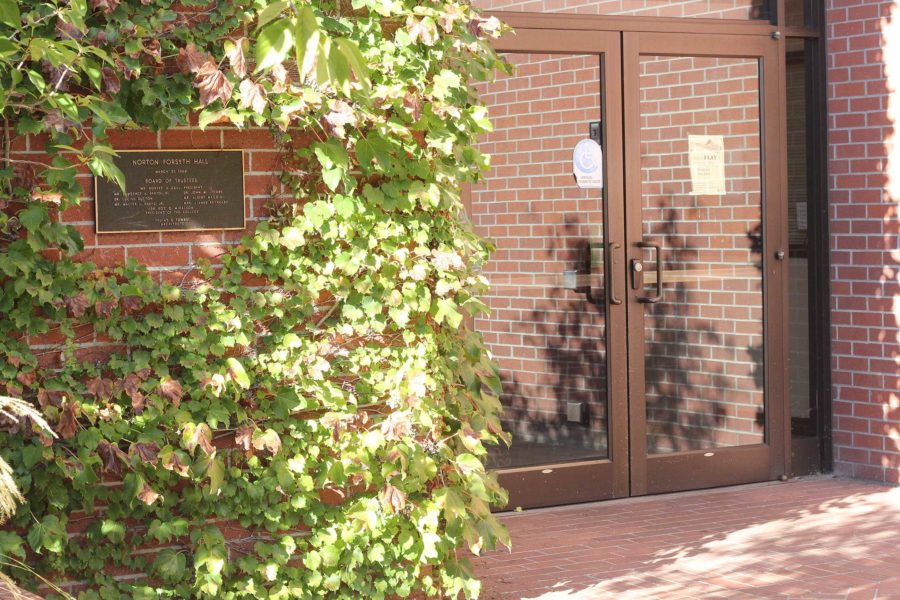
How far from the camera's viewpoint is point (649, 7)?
256 inches

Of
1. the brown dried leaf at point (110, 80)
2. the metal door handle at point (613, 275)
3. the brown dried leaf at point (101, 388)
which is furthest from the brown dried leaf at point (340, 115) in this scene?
the metal door handle at point (613, 275)

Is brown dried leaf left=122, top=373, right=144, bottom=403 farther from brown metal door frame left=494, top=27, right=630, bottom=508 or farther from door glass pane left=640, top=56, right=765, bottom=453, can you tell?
door glass pane left=640, top=56, right=765, bottom=453

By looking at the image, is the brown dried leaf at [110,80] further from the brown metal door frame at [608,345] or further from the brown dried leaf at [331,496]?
the brown metal door frame at [608,345]

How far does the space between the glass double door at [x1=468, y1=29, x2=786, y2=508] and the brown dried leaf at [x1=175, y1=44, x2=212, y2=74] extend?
2290mm

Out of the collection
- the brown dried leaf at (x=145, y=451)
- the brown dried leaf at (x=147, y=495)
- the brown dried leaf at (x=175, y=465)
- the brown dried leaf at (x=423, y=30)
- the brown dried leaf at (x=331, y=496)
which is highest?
the brown dried leaf at (x=423, y=30)

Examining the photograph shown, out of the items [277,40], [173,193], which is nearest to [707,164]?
[173,193]

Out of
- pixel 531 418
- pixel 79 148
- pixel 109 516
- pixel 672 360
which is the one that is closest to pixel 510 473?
pixel 531 418

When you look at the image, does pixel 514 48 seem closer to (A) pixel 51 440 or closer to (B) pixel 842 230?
(B) pixel 842 230

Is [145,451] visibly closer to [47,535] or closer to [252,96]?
[47,535]

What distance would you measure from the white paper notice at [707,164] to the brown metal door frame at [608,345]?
0.47 meters

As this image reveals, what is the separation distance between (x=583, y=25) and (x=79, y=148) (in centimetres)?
301

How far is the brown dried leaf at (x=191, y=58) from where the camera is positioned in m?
3.98

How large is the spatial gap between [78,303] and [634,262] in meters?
3.24

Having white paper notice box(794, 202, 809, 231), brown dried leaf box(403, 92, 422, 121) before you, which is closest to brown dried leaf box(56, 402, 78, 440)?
brown dried leaf box(403, 92, 422, 121)
